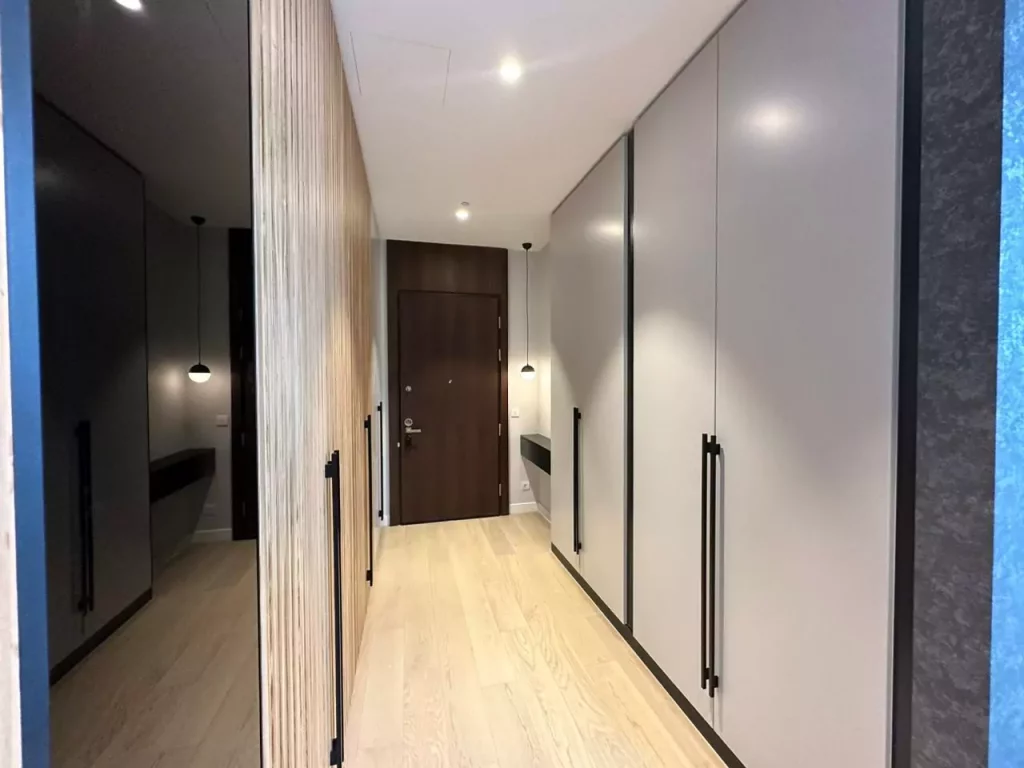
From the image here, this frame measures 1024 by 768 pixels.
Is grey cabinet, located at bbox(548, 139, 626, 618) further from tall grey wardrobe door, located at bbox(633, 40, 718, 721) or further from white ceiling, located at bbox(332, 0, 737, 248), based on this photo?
white ceiling, located at bbox(332, 0, 737, 248)

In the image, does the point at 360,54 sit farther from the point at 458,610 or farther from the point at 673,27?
the point at 458,610

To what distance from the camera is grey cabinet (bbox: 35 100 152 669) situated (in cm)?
48

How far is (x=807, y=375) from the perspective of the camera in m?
1.28

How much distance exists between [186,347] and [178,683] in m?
0.57

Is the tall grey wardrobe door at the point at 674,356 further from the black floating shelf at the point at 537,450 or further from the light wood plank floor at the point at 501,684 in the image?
the black floating shelf at the point at 537,450

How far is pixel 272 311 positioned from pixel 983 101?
1513 mm

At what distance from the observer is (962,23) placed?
92 cm

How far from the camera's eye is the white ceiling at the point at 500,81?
1.56 meters

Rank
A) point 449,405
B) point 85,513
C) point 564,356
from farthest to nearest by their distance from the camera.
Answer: point 449,405 → point 564,356 → point 85,513

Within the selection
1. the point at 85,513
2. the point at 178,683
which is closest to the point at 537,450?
the point at 178,683

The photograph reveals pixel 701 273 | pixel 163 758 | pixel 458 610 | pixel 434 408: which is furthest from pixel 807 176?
pixel 434 408

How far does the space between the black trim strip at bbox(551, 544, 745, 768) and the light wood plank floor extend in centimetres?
4

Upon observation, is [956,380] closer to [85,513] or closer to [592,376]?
[85,513]

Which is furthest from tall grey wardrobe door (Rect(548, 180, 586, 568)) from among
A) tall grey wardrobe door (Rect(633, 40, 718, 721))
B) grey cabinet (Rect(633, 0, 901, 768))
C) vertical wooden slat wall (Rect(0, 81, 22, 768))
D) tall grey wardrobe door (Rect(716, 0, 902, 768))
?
vertical wooden slat wall (Rect(0, 81, 22, 768))
